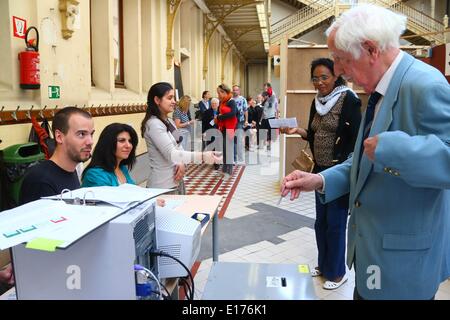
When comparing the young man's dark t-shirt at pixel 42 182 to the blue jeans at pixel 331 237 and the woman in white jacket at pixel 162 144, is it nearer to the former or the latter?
the woman in white jacket at pixel 162 144

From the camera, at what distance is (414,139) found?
1.14m

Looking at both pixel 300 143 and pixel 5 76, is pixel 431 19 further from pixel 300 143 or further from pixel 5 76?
pixel 5 76

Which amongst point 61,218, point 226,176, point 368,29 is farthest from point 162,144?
point 226,176

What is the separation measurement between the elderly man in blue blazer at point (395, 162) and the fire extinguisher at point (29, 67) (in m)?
2.71

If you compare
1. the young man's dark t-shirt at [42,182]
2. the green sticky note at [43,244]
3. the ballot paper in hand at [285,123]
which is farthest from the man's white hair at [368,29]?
Answer: the ballot paper in hand at [285,123]

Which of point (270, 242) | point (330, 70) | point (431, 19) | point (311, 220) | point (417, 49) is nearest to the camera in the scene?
point (330, 70)

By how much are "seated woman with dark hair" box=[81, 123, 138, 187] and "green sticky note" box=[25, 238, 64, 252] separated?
139 cm

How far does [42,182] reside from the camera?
6.42ft

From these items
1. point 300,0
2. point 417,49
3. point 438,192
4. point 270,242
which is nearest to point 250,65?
point 300,0

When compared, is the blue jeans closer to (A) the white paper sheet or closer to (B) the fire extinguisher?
(A) the white paper sheet

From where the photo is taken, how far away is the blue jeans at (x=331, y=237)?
296 cm

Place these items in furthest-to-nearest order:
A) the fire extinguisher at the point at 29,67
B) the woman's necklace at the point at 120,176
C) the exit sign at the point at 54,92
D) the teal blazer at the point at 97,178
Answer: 1. the exit sign at the point at 54,92
2. the fire extinguisher at the point at 29,67
3. the woman's necklace at the point at 120,176
4. the teal blazer at the point at 97,178

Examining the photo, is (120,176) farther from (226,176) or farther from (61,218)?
(226,176)
